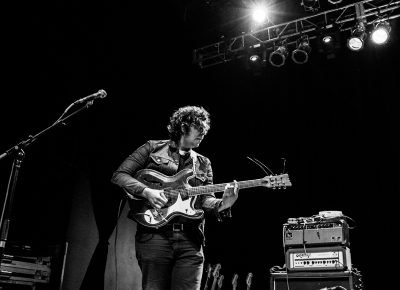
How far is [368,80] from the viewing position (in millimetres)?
6156

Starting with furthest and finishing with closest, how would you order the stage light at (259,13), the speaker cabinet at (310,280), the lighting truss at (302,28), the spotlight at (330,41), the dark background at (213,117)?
the stage light at (259,13) < the spotlight at (330,41) < the lighting truss at (302,28) < the dark background at (213,117) < the speaker cabinet at (310,280)

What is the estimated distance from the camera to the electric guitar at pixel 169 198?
9.49ft

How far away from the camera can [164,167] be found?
3.15 m

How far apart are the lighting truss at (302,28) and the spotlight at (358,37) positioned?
0.38 feet

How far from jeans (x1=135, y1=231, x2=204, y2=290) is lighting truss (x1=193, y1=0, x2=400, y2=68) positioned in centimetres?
378

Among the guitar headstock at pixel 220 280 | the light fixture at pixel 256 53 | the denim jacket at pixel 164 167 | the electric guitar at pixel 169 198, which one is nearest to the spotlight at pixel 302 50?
the light fixture at pixel 256 53

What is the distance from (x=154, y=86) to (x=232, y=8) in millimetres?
1560

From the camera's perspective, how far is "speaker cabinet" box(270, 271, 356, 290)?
3.57m

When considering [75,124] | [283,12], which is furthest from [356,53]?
[75,124]

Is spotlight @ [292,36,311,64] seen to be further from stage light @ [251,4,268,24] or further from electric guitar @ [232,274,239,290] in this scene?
electric guitar @ [232,274,239,290]

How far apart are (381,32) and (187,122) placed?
10.2ft

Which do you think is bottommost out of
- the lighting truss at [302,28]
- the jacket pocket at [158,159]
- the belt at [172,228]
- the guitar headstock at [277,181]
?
the belt at [172,228]

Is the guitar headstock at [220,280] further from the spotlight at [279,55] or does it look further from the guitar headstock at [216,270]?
the spotlight at [279,55]

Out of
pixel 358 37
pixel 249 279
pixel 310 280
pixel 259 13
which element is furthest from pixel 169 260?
pixel 259 13
